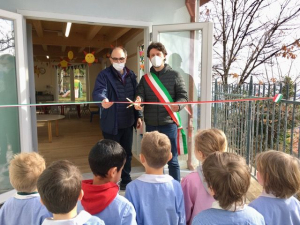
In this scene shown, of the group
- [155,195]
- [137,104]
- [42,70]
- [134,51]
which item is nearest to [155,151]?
[155,195]

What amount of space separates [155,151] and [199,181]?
0.32 m

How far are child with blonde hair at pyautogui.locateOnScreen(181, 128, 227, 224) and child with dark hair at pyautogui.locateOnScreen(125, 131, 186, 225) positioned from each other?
0.11 metres

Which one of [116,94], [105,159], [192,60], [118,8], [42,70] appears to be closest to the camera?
[105,159]

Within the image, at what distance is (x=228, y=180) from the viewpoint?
1.00 metres

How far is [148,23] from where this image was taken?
3.29m

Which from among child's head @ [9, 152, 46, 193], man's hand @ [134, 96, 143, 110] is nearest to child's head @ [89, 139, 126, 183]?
child's head @ [9, 152, 46, 193]

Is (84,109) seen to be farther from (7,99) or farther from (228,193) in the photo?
(228,193)

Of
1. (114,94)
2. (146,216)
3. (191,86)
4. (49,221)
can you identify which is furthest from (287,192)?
(191,86)

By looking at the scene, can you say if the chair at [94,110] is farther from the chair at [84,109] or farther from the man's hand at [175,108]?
the man's hand at [175,108]

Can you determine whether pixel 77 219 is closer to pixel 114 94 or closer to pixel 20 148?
pixel 114 94

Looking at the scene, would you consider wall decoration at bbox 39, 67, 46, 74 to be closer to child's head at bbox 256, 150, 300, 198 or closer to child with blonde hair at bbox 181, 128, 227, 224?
child with blonde hair at bbox 181, 128, 227, 224

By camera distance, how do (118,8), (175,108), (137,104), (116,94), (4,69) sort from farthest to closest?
(118,8) → (4,69) → (116,94) → (175,108) → (137,104)

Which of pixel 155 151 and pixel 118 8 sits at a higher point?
pixel 118 8

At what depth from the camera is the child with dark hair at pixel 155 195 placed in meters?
1.37
